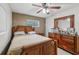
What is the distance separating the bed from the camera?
140 cm

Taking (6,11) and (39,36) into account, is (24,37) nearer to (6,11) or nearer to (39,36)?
(39,36)

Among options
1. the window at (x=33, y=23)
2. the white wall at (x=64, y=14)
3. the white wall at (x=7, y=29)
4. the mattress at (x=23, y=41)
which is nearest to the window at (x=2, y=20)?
the white wall at (x=7, y=29)

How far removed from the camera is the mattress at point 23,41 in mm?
1386

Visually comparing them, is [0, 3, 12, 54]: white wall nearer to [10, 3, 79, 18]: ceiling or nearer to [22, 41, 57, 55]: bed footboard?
[10, 3, 79, 18]: ceiling

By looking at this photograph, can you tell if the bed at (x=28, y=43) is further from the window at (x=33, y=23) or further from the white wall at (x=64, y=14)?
the white wall at (x=64, y=14)

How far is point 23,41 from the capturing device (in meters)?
1.54

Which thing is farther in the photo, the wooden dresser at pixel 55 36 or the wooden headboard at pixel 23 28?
the wooden dresser at pixel 55 36

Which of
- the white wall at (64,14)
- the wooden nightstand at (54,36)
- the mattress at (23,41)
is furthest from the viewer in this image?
the wooden nightstand at (54,36)

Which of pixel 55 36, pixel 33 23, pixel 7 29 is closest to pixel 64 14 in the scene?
Answer: pixel 55 36

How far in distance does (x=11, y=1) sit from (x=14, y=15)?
27 centimetres

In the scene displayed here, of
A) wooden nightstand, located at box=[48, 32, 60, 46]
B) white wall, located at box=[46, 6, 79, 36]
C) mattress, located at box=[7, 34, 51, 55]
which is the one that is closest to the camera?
mattress, located at box=[7, 34, 51, 55]

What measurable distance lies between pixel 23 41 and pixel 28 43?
9 cm

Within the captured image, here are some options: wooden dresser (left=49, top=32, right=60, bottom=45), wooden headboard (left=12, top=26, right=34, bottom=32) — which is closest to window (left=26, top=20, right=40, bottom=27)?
wooden headboard (left=12, top=26, right=34, bottom=32)
